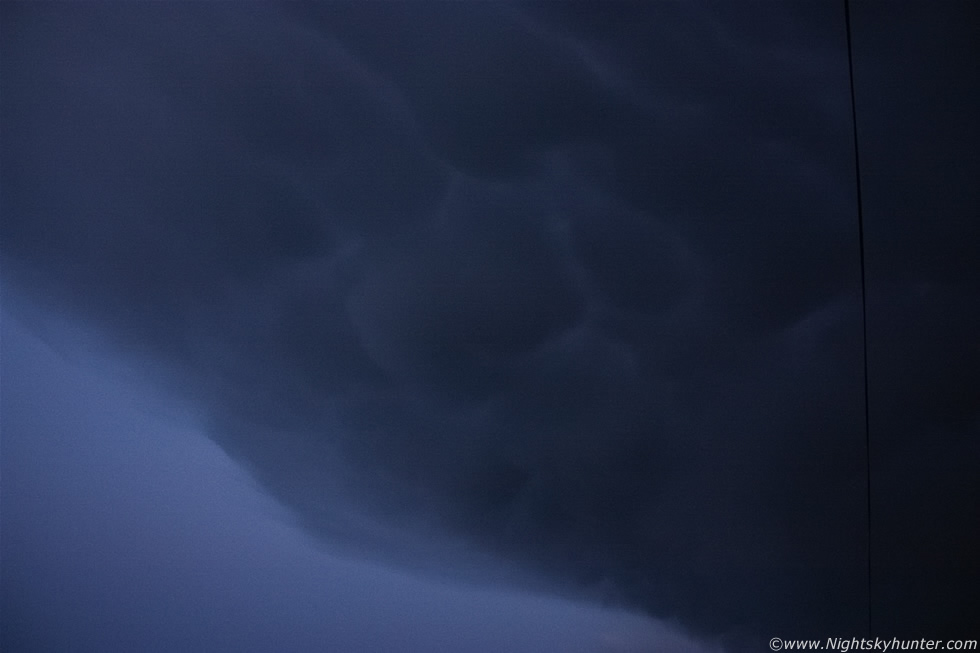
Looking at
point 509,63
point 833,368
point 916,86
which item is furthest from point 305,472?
point 916,86

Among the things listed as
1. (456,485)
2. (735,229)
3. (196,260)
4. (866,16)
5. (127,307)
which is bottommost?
(456,485)

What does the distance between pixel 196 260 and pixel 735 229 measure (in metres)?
4.90

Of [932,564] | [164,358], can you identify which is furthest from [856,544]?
[164,358]

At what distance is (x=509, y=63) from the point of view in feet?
22.4

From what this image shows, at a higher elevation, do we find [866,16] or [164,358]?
[866,16]

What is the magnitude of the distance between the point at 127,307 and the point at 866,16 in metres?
6.78

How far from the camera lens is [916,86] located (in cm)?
686

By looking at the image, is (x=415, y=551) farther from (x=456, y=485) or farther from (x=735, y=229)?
(x=735, y=229)

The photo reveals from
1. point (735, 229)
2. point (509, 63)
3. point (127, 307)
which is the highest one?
point (509, 63)

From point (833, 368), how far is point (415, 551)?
432 cm

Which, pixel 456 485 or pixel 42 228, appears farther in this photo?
pixel 456 485

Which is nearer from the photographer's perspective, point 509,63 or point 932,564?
point 509,63

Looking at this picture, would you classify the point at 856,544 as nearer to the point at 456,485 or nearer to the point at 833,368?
the point at 833,368

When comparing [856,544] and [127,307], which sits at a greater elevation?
[127,307]
